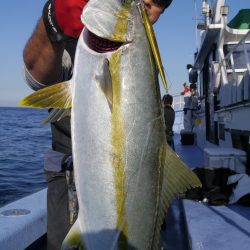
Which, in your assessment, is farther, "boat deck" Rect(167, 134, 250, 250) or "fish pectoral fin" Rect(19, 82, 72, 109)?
"boat deck" Rect(167, 134, 250, 250)

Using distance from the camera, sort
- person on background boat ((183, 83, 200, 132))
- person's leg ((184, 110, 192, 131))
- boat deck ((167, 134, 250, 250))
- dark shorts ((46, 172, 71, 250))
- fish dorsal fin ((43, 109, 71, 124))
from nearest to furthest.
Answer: fish dorsal fin ((43, 109, 71, 124)) → dark shorts ((46, 172, 71, 250)) → boat deck ((167, 134, 250, 250)) → person on background boat ((183, 83, 200, 132)) → person's leg ((184, 110, 192, 131))

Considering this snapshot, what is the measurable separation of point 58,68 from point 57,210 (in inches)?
33.5

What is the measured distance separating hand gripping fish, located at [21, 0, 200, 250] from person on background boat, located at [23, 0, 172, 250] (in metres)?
0.11

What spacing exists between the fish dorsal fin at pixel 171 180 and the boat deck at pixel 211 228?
181cm

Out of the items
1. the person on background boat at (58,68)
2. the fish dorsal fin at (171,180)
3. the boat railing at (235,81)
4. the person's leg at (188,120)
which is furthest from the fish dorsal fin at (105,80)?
the person's leg at (188,120)

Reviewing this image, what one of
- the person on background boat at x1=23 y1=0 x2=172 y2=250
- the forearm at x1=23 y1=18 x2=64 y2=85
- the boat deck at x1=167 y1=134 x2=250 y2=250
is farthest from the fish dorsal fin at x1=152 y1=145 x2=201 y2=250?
the boat deck at x1=167 y1=134 x2=250 y2=250

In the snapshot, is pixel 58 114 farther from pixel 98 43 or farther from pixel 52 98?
pixel 98 43

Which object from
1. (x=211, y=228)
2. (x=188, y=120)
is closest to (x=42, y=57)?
(x=211, y=228)

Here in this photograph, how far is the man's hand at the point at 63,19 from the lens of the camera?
1.65 metres

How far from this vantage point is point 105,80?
5.04ft

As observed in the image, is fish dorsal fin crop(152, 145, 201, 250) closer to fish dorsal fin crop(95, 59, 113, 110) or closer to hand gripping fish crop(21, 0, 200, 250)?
hand gripping fish crop(21, 0, 200, 250)

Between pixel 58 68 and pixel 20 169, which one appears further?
pixel 20 169

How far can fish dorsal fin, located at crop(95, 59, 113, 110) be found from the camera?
1.54 m

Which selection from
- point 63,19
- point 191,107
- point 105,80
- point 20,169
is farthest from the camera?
point 191,107
